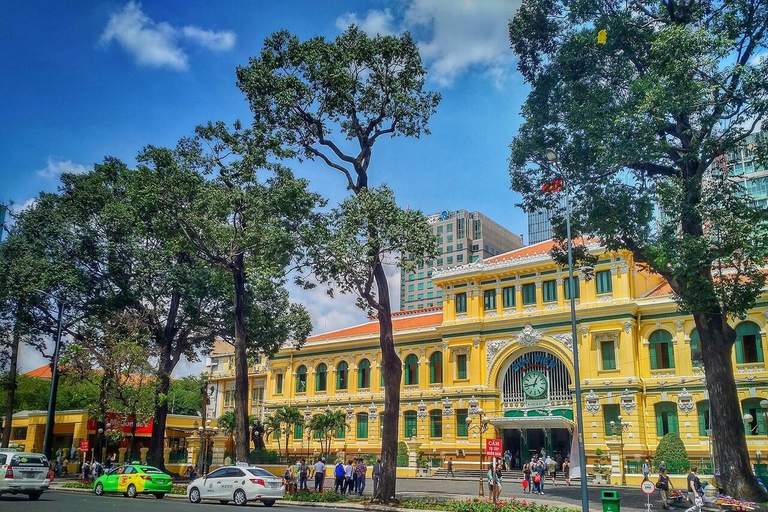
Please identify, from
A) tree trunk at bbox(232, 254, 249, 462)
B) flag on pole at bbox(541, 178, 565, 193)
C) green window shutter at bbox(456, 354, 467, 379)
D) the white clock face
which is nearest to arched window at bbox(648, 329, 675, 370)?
the white clock face

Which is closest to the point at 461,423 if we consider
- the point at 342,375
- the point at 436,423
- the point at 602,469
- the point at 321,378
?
the point at 436,423

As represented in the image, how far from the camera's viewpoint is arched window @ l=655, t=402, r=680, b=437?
127ft

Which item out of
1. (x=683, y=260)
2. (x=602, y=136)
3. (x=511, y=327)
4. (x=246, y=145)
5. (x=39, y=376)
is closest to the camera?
(x=683, y=260)

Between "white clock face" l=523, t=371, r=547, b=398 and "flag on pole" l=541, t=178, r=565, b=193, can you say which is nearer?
"flag on pole" l=541, t=178, r=565, b=193

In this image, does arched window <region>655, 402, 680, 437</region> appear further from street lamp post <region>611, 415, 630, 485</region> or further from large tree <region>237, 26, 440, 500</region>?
large tree <region>237, 26, 440, 500</region>

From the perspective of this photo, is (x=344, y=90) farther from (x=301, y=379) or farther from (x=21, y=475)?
(x=301, y=379)

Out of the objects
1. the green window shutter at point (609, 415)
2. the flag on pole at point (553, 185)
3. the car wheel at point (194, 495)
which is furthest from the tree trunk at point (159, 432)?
the green window shutter at point (609, 415)

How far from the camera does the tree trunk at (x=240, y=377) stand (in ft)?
90.7

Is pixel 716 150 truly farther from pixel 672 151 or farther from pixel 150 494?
pixel 150 494

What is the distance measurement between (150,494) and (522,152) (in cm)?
2103

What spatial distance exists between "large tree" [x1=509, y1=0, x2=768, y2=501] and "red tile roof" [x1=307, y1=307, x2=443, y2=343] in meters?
28.2

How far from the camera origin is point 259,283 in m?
24.2

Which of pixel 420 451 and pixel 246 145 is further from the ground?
pixel 246 145

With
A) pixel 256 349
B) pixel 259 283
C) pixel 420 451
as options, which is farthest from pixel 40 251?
pixel 420 451
